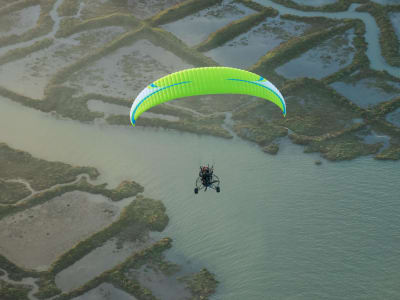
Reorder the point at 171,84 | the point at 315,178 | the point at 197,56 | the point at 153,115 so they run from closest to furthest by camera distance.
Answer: the point at 171,84 → the point at 315,178 → the point at 153,115 → the point at 197,56

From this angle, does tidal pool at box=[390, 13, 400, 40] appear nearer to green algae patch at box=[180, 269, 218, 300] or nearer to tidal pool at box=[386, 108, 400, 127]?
tidal pool at box=[386, 108, 400, 127]

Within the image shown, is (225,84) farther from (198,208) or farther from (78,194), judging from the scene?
(78,194)

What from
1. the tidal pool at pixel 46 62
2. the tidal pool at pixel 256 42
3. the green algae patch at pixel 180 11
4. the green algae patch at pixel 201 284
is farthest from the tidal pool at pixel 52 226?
the green algae patch at pixel 180 11

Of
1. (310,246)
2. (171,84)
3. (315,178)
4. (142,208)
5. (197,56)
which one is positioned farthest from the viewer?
(197,56)

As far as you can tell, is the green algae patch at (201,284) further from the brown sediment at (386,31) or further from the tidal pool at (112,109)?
the brown sediment at (386,31)

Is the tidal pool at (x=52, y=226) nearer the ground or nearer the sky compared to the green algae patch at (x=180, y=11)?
nearer the ground

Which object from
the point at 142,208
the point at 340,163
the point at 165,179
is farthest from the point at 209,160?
the point at 340,163
